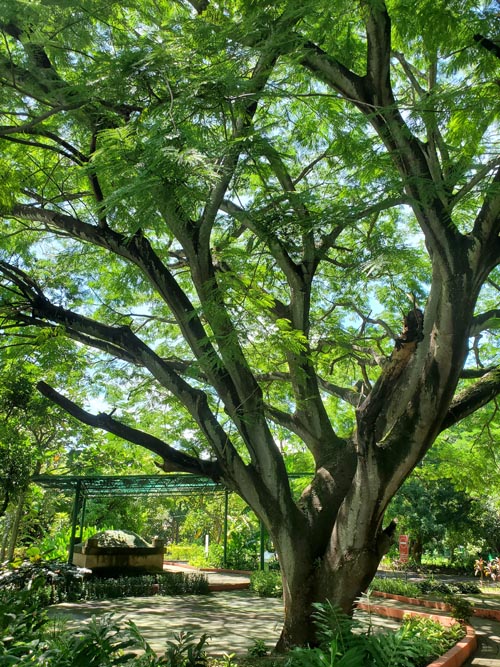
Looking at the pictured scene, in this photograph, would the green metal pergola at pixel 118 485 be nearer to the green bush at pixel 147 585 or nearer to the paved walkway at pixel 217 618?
the green bush at pixel 147 585

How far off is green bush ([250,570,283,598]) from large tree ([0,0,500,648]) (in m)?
7.21

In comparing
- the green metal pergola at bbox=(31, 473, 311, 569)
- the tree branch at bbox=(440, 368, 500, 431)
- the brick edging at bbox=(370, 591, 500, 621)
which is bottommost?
the brick edging at bbox=(370, 591, 500, 621)

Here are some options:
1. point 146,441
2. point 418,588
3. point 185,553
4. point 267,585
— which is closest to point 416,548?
point 418,588

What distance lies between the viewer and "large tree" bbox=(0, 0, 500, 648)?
395cm

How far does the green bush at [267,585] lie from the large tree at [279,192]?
721 centimetres

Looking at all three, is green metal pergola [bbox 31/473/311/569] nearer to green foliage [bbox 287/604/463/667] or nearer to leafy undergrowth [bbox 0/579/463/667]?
leafy undergrowth [bbox 0/579/463/667]

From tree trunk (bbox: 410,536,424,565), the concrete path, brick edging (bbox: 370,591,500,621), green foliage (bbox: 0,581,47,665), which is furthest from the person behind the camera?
tree trunk (bbox: 410,536,424,565)

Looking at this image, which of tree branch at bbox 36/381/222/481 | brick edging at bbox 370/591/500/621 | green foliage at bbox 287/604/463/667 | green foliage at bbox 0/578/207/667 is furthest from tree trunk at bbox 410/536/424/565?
green foliage at bbox 0/578/207/667

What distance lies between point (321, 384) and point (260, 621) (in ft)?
14.2

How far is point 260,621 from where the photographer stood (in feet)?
30.7

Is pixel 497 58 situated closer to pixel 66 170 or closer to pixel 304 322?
pixel 304 322

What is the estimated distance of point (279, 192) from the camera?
16.2 ft

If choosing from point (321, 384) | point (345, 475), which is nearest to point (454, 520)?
point (321, 384)

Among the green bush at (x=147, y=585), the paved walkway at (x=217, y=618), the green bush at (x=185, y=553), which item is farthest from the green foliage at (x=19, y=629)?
the green bush at (x=185, y=553)
